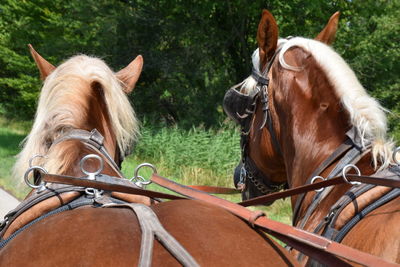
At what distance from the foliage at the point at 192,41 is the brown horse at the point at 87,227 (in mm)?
12152

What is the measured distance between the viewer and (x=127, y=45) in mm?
15656

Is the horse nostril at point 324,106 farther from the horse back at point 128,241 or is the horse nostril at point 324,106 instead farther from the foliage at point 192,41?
the foliage at point 192,41

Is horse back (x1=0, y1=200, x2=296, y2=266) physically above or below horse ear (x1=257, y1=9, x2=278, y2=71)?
below

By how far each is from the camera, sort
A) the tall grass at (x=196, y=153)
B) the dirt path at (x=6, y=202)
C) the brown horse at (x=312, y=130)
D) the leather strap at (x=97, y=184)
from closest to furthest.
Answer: the leather strap at (x=97, y=184) < the brown horse at (x=312, y=130) < the dirt path at (x=6, y=202) < the tall grass at (x=196, y=153)

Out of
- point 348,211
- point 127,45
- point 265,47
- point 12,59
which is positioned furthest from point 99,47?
point 348,211

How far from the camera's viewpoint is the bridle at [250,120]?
2.88 meters

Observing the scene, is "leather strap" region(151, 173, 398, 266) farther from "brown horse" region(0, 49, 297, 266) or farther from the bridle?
the bridle

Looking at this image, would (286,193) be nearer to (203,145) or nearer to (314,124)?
(314,124)

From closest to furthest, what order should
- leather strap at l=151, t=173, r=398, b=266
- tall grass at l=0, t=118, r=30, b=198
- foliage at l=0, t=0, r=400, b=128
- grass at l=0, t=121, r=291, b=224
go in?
leather strap at l=151, t=173, r=398, b=266 → tall grass at l=0, t=118, r=30, b=198 → grass at l=0, t=121, r=291, b=224 → foliage at l=0, t=0, r=400, b=128

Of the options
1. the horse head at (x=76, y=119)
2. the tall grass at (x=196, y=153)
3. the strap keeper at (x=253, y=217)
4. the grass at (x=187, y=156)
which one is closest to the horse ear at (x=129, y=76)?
the horse head at (x=76, y=119)

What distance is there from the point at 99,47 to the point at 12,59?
11.7 feet

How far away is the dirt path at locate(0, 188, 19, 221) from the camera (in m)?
7.35

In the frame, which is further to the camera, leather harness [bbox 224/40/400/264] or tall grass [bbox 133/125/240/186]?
tall grass [bbox 133/125/240/186]

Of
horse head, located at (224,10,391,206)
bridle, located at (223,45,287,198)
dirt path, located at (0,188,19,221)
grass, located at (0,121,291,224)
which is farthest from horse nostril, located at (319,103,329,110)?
grass, located at (0,121,291,224)
